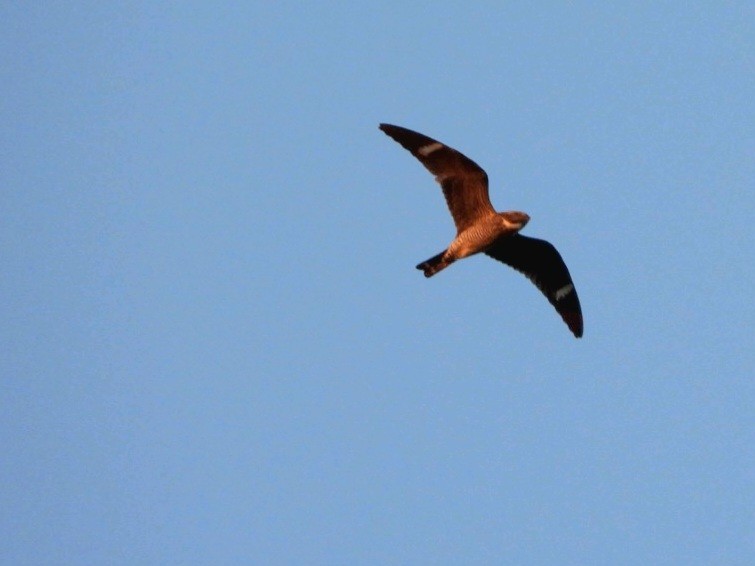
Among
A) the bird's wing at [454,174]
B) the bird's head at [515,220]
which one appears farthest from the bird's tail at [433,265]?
the bird's head at [515,220]

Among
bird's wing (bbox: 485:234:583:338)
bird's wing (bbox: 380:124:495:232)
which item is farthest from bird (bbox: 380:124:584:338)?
bird's wing (bbox: 485:234:583:338)

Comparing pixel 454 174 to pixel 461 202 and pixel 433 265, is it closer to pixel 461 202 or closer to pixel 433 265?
pixel 461 202

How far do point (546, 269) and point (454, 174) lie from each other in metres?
2.48

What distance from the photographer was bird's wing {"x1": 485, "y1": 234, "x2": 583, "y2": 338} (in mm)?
19641

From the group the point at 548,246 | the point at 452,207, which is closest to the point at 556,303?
the point at 548,246

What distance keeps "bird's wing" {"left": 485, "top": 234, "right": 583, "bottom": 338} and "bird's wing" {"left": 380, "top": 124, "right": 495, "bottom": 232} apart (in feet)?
2.97

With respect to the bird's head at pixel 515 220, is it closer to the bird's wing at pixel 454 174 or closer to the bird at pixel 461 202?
the bird at pixel 461 202

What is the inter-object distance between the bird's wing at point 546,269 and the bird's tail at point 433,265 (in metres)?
1.15

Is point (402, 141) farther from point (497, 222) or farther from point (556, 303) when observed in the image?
point (556, 303)

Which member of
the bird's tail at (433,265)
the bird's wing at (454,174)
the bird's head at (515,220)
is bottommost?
the bird's tail at (433,265)

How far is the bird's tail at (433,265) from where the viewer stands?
18.5 m

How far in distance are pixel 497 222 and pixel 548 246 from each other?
1343 millimetres

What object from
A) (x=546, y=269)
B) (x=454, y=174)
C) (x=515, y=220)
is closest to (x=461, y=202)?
(x=454, y=174)

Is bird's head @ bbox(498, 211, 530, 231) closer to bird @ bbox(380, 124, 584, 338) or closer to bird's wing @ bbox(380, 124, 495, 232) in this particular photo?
bird @ bbox(380, 124, 584, 338)
